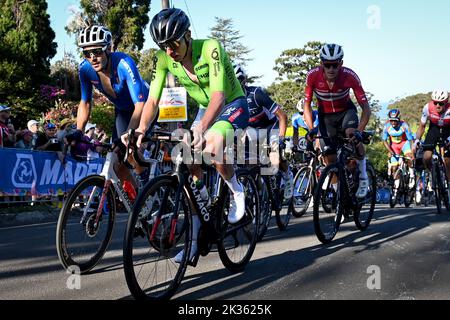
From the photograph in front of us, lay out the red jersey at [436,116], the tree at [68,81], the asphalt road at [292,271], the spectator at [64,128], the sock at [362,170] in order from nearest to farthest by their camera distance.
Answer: the asphalt road at [292,271] < the sock at [362,170] < the red jersey at [436,116] < the spectator at [64,128] < the tree at [68,81]

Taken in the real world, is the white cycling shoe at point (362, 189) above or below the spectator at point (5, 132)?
below

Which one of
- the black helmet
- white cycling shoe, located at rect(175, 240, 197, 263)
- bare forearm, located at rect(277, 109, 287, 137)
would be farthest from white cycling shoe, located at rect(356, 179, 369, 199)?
the black helmet

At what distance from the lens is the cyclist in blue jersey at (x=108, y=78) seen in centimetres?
524

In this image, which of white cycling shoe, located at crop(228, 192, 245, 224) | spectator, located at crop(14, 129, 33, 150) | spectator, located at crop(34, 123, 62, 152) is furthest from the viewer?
spectator, located at crop(14, 129, 33, 150)

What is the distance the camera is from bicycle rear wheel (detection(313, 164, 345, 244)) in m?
6.29

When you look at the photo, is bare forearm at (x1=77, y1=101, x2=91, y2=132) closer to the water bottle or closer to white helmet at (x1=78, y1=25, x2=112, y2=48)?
white helmet at (x1=78, y1=25, x2=112, y2=48)

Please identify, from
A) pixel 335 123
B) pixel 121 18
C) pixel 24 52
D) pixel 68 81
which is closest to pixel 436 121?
pixel 335 123

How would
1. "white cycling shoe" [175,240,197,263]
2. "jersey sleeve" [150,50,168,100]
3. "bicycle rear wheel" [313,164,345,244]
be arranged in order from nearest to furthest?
"white cycling shoe" [175,240,197,263] < "jersey sleeve" [150,50,168,100] < "bicycle rear wheel" [313,164,345,244]

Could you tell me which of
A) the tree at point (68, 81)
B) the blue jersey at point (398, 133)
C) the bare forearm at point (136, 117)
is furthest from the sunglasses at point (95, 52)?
the tree at point (68, 81)

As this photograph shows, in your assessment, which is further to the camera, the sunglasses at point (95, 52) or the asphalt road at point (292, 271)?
the sunglasses at point (95, 52)

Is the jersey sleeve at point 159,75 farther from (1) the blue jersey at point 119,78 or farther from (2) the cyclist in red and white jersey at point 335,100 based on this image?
(2) the cyclist in red and white jersey at point 335,100

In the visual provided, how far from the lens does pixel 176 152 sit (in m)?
4.31

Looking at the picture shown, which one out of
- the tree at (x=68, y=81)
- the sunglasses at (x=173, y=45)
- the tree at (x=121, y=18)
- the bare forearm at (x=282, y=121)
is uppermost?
the tree at (x=121, y=18)

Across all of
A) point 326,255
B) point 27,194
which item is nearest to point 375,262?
point 326,255
